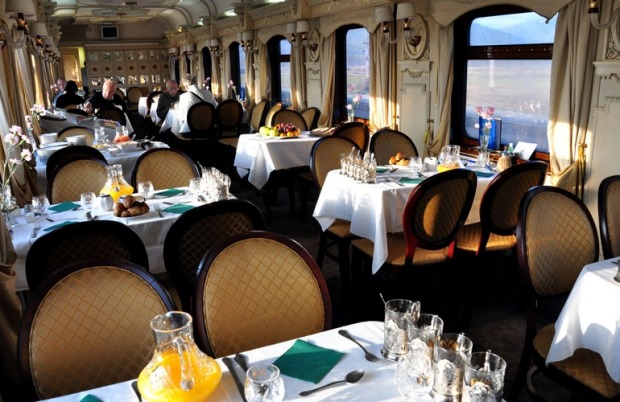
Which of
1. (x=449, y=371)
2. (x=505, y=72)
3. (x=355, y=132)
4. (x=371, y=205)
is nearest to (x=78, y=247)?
(x=449, y=371)

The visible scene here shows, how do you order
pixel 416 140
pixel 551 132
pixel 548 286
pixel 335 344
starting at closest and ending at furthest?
pixel 335 344 → pixel 548 286 → pixel 551 132 → pixel 416 140

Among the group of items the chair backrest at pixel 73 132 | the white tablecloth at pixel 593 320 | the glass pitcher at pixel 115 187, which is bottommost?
the white tablecloth at pixel 593 320

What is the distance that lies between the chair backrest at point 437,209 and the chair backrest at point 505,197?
119 millimetres

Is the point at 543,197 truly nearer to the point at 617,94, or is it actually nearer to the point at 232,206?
the point at 232,206

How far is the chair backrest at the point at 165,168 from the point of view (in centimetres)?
384

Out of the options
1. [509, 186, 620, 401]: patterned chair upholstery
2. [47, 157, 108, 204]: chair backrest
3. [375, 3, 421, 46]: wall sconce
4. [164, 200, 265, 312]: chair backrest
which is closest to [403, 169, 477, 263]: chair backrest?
[509, 186, 620, 401]: patterned chair upholstery

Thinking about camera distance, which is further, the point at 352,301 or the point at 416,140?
the point at 416,140

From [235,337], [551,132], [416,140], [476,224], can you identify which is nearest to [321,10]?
[416,140]

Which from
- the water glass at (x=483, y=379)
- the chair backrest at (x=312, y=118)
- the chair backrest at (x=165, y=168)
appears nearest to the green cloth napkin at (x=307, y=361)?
the water glass at (x=483, y=379)

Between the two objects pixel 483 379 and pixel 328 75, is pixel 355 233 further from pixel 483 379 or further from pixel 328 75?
pixel 328 75

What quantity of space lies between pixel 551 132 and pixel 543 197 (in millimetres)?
2306

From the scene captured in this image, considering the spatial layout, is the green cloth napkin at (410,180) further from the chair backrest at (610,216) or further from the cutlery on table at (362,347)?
the cutlery on table at (362,347)

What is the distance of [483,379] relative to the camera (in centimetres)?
119

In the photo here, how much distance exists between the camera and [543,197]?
8.21ft
